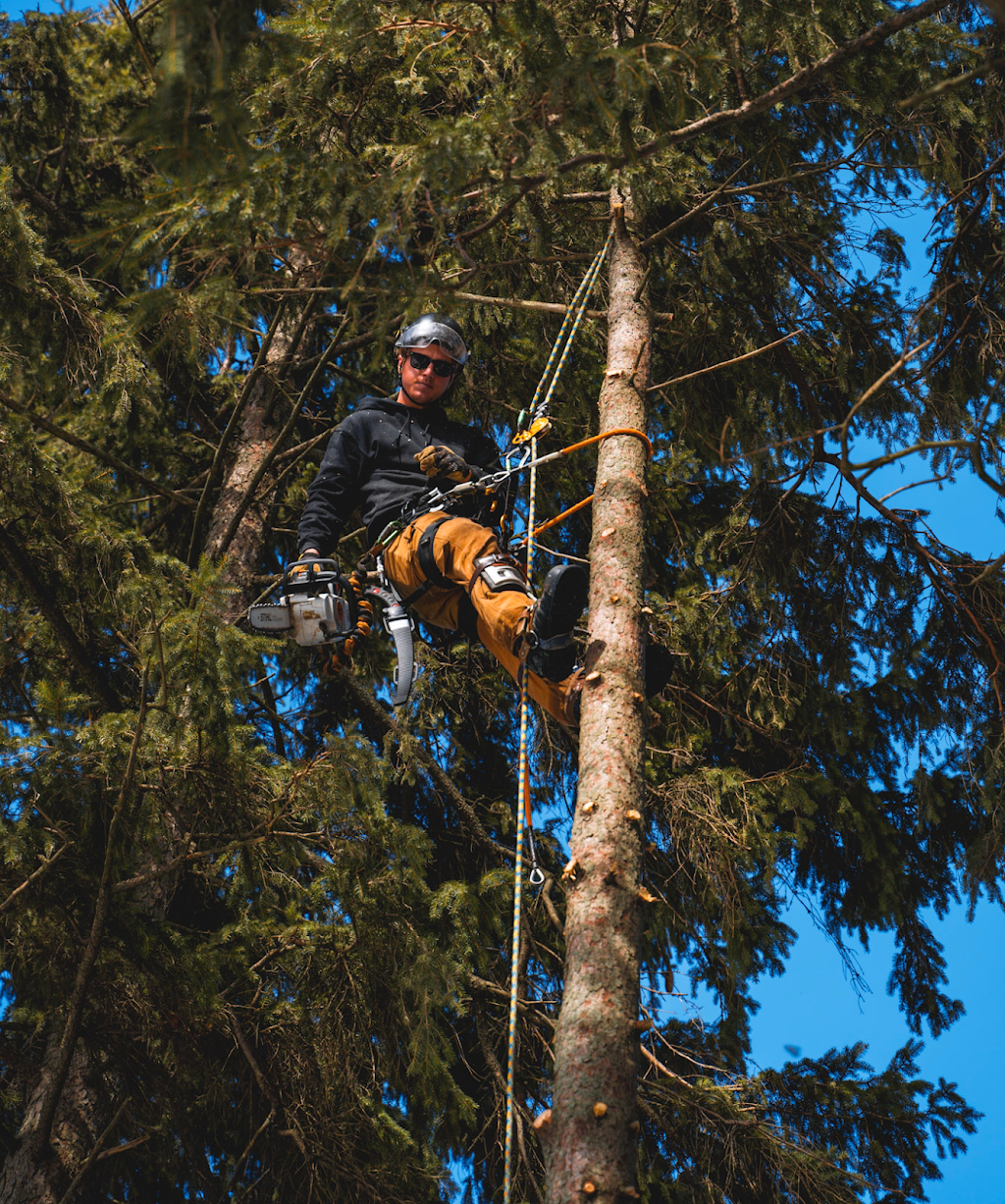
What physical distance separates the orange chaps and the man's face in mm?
854

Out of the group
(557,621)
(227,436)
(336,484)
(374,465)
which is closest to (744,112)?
(557,621)

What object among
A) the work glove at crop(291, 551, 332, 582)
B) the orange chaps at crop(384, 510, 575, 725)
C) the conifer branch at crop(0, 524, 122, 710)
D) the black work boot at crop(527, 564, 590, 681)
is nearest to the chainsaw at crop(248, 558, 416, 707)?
the work glove at crop(291, 551, 332, 582)

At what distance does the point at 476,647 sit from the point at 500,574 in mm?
3262

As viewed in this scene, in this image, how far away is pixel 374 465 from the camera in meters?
5.54

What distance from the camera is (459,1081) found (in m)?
6.96

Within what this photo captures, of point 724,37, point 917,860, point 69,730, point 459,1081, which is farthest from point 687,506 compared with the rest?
point 69,730

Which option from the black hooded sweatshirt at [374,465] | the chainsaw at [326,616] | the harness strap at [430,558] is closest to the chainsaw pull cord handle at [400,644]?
the chainsaw at [326,616]

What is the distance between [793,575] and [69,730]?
3760 mm

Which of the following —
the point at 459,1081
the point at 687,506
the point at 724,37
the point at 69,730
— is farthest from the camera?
the point at 687,506

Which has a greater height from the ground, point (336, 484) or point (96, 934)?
point (336, 484)

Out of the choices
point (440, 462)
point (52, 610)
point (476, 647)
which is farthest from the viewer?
point (476, 647)

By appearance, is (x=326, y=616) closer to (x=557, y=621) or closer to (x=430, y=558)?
(x=430, y=558)

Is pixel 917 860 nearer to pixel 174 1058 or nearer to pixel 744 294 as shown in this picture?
pixel 744 294

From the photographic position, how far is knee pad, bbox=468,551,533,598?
14.7ft
